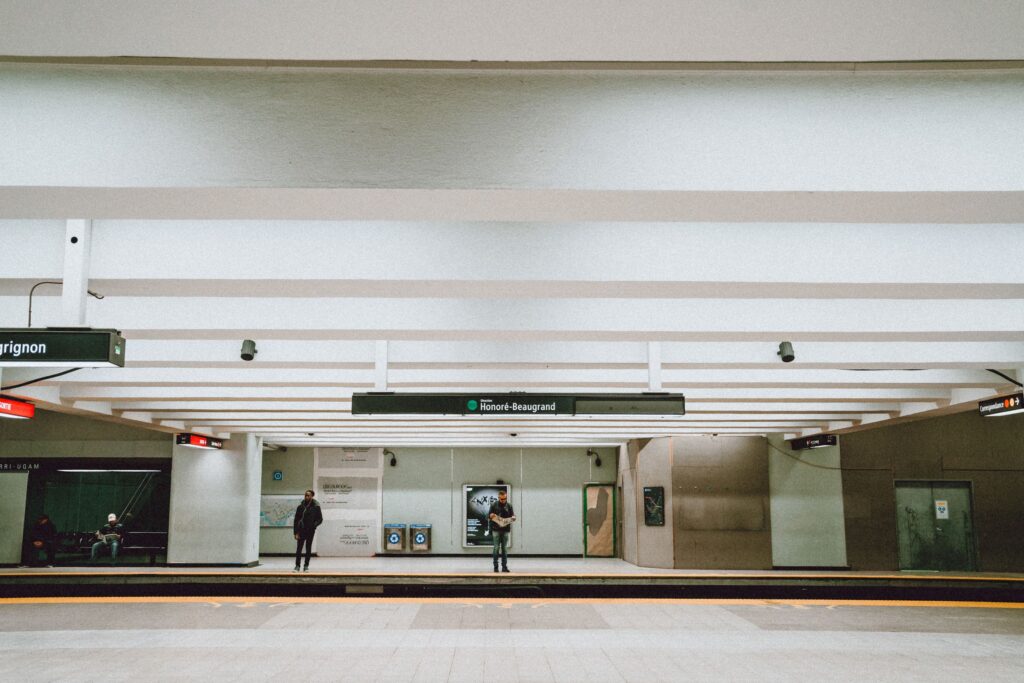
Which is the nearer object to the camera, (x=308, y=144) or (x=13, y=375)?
(x=308, y=144)

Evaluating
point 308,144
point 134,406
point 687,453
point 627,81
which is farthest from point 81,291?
point 687,453

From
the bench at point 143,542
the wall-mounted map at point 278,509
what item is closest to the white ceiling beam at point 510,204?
the bench at point 143,542

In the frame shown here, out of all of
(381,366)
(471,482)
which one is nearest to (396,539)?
(471,482)

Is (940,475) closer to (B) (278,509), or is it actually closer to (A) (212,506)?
(B) (278,509)

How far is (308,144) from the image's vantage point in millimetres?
3484

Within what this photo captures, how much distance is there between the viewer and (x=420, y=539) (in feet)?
66.8

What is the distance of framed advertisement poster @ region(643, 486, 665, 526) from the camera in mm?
17656

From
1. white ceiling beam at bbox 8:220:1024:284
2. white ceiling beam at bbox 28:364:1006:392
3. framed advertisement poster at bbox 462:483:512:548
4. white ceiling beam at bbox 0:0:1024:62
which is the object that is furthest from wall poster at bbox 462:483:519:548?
white ceiling beam at bbox 0:0:1024:62

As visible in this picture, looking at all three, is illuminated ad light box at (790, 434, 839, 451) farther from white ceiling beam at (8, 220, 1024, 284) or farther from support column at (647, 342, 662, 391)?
white ceiling beam at (8, 220, 1024, 284)

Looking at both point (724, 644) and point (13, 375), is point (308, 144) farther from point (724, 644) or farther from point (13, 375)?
point (13, 375)

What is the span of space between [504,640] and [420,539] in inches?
495

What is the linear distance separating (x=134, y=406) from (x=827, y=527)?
49.8 ft

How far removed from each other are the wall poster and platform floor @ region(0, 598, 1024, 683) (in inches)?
364

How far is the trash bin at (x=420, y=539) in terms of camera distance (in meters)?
20.4
